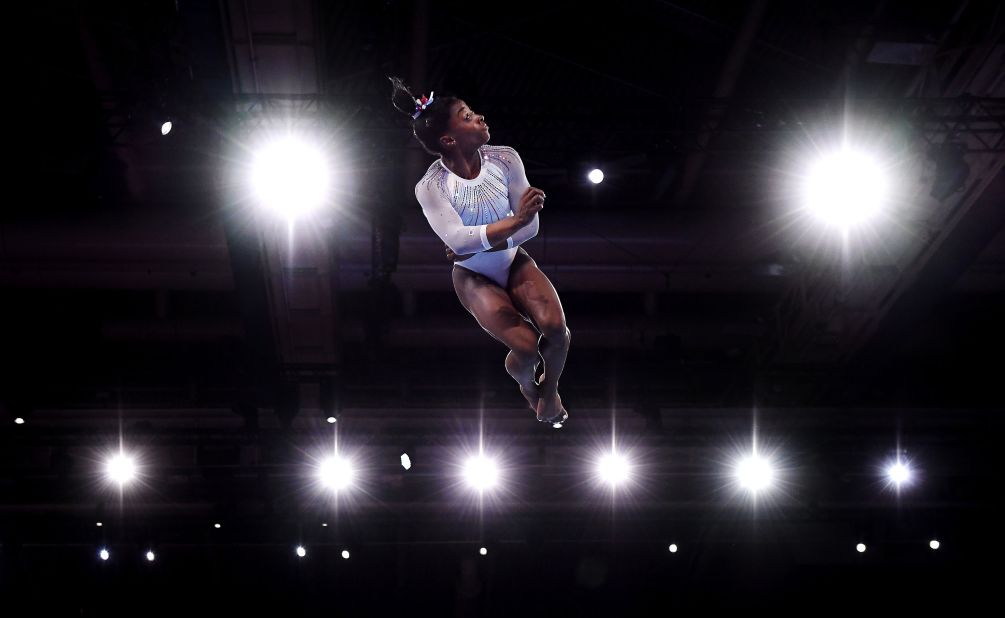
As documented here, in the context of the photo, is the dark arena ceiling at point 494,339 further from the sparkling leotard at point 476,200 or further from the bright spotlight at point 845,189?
the sparkling leotard at point 476,200

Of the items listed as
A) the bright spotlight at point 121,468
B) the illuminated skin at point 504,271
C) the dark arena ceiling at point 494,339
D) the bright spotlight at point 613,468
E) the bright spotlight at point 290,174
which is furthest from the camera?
the bright spotlight at point 613,468

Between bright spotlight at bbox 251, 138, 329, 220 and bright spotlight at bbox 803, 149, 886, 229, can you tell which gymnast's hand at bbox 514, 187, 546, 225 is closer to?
bright spotlight at bbox 251, 138, 329, 220

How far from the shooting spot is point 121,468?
11531 mm

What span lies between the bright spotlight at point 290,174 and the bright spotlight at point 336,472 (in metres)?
3.99

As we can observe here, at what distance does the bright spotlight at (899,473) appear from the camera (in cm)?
1165

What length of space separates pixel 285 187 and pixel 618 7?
3.33m

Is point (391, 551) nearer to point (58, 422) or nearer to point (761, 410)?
point (58, 422)

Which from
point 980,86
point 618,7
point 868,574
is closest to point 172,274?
point 618,7

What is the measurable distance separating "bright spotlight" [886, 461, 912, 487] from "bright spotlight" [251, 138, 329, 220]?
7423 millimetres

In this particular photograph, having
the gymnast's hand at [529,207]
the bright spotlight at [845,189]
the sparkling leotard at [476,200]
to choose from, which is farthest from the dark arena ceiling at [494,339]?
the gymnast's hand at [529,207]

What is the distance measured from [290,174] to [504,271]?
3.82 metres

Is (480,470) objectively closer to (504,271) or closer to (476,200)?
(504,271)

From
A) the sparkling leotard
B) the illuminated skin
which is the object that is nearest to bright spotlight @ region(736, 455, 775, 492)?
the illuminated skin

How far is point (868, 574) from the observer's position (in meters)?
13.9
